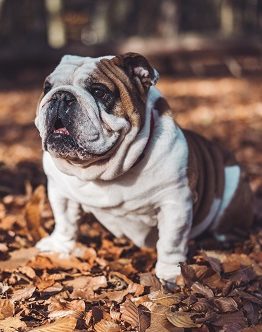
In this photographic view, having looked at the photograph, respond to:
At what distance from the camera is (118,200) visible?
10.6 ft

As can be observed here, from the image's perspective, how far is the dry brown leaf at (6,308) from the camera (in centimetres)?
279

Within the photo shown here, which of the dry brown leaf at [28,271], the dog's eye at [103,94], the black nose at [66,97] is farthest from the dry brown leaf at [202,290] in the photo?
the black nose at [66,97]

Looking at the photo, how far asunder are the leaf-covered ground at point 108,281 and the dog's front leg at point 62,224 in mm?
86

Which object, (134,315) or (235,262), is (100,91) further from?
(235,262)

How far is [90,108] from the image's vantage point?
2857 millimetres

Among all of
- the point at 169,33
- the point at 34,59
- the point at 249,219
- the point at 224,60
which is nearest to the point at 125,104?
the point at 249,219

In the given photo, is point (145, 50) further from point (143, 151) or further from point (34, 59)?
point (143, 151)

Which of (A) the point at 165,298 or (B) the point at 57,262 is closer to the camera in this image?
(A) the point at 165,298

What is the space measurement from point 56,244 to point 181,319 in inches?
51.2

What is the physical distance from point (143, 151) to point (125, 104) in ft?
1.00

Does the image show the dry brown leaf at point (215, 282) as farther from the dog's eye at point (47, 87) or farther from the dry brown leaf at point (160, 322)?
the dog's eye at point (47, 87)

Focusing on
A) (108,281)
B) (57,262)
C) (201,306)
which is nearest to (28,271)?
(57,262)

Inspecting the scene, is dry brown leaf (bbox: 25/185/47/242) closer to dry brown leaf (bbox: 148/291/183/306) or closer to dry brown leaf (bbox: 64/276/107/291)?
dry brown leaf (bbox: 64/276/107/291)

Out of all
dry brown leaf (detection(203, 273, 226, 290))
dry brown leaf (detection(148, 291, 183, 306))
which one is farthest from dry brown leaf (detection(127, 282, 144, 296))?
dry brown leaf (detection(203, 273, 226, 290))
